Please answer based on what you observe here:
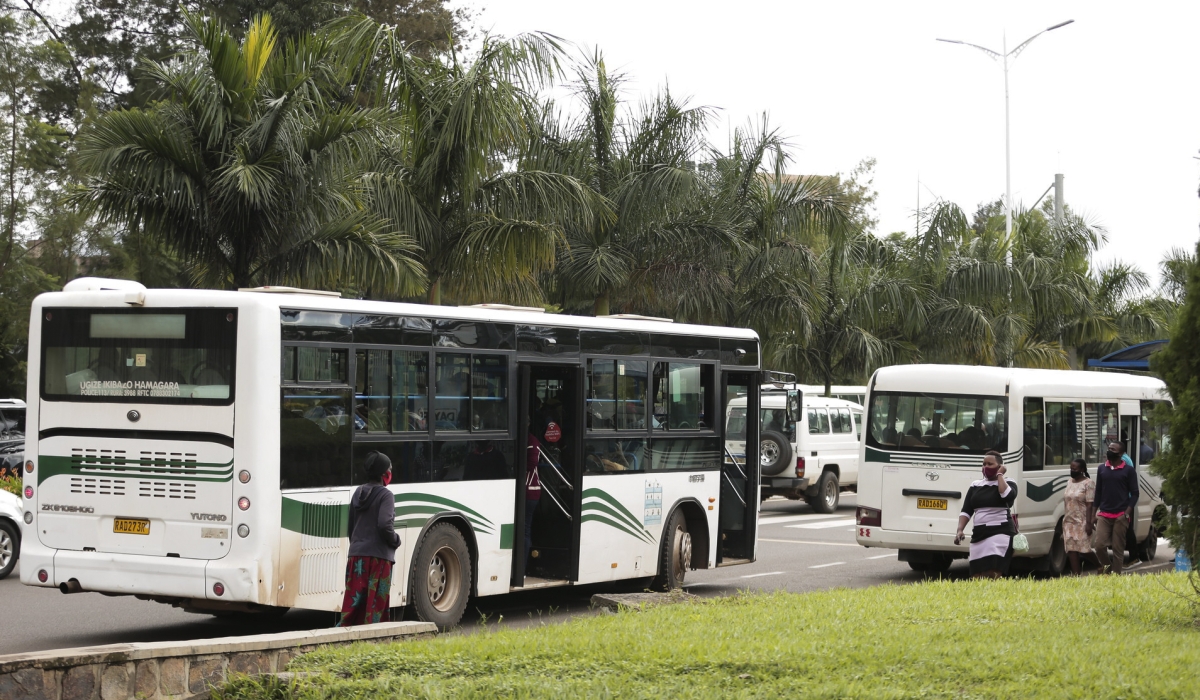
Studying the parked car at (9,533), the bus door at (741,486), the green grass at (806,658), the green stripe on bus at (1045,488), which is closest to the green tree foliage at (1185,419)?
the green grass at (806,658)

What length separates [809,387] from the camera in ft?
114

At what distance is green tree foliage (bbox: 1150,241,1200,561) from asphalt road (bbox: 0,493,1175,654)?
222 inches

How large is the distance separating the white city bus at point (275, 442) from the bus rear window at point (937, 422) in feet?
18.7

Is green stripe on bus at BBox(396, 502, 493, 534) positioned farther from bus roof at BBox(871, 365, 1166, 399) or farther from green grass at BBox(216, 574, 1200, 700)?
bus roof at BBox(871, 365, 1166, 399)

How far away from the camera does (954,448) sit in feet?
55.4

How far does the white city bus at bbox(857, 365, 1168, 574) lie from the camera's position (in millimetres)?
16797

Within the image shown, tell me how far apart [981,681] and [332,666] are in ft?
11.5

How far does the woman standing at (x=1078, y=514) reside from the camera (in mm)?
16531

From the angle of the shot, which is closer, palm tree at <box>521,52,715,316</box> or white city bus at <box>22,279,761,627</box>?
white city bus at <box>22,279,761,627</box>

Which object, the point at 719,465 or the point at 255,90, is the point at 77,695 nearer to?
the point at 719,465

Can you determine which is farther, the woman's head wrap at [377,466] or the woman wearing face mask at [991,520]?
the woman wearing face mask at [991,520]

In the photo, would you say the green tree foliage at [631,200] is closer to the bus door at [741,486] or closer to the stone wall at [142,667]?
the bus door at [741,486]

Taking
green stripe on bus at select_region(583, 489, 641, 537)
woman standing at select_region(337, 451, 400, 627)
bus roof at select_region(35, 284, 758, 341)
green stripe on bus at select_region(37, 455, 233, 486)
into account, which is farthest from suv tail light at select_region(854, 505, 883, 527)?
green stripe on bus at select_region(37, 455, 233, 486)

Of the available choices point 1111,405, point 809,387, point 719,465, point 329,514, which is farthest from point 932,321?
point 329,514
